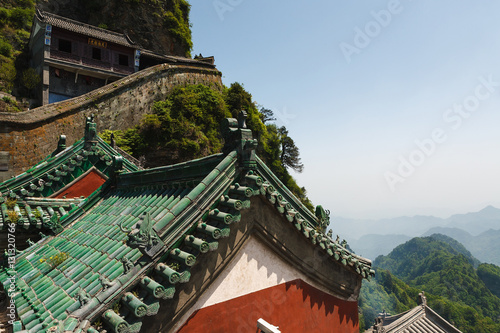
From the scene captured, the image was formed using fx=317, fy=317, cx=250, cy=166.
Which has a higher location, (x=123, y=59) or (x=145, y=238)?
(x=123, y=59)

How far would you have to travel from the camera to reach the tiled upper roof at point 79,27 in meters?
34.2

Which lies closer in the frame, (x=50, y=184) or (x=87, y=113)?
(x=50, y=184)

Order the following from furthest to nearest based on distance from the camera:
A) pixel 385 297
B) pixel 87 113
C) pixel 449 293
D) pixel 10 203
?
pixel 449 293
pixel 385 297
pixel 87 113
pixel 10 203

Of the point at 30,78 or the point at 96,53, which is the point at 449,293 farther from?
the point at 30,78

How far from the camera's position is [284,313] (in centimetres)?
609

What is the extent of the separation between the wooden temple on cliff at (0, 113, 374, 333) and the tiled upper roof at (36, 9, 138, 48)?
33574 millimetres

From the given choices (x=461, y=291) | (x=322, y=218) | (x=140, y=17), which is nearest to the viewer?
(x=322, y=218)

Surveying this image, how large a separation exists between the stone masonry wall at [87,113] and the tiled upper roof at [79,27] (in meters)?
6.36

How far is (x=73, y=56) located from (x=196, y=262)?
125 feet

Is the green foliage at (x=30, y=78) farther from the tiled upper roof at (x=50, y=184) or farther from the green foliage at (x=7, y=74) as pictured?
the tiled upper roof at (x=50, y=184)

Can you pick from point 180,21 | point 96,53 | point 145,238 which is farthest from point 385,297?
point 145,238

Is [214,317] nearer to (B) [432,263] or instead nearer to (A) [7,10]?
(A) [7,10]

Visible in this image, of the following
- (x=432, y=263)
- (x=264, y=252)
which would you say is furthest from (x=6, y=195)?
(x=432, y=263)

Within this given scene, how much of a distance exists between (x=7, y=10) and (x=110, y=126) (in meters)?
25.4
